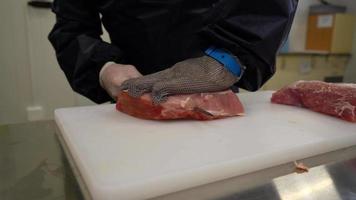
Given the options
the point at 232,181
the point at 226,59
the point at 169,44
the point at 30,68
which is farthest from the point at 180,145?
the point at 30,68

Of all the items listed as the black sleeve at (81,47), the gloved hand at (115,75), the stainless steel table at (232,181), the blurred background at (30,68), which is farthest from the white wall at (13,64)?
the stainless steel table at (232,181)

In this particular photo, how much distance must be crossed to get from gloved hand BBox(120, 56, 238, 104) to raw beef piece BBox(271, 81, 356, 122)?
199 millimetres

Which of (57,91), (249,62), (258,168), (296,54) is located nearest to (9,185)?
(258,168)

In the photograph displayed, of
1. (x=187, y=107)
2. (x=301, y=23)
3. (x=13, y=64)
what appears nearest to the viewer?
(x=187, y=107)

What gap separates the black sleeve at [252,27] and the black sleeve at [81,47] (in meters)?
0.31

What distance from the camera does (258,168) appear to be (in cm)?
46

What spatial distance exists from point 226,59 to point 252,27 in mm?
76

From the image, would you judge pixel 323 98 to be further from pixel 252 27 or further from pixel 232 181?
pixel 232 181

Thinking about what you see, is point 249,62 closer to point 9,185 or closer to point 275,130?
point 275,130

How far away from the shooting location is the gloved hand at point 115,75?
0.71m

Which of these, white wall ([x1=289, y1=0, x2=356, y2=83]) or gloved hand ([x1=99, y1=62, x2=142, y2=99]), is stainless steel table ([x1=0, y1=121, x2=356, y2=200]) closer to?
gloved hand ([x1=99, y1=62, x2=142, y2=99])

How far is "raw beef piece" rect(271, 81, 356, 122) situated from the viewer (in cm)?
65

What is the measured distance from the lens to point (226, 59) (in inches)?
24.2

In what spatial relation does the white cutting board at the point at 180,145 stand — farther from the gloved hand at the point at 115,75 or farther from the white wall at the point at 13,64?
the white wall at the point at 13,64
